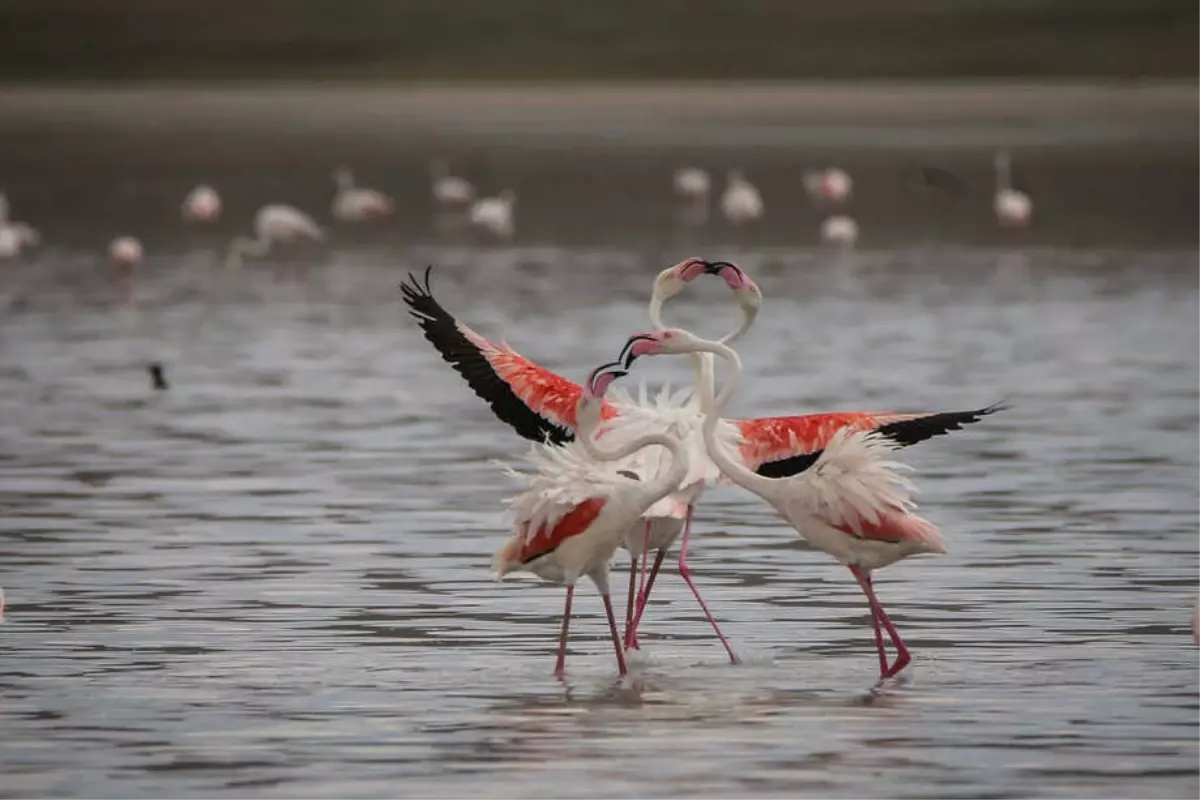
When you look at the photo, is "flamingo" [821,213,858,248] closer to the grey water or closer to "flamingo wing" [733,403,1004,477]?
the grey water

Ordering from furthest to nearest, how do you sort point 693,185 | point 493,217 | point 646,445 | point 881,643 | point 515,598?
1. point 693,185
2. point 493,217
3. point 515,598
4. point 646,445
5. point 881,643

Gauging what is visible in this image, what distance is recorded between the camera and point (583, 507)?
1129 centimetres

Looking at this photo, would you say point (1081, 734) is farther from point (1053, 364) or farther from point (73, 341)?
point (73, 341)

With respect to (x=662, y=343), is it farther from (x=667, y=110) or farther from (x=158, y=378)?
(x=667, y=110)

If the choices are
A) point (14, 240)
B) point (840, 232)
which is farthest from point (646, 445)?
point (840, 232)

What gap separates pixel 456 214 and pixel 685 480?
3904 centimetres

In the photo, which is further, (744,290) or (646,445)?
(744,290)

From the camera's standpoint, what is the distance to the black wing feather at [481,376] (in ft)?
40.9

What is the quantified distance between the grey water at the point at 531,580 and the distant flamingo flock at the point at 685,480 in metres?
0.38

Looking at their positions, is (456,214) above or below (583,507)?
above

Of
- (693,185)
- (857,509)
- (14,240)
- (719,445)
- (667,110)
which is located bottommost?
(857,509)

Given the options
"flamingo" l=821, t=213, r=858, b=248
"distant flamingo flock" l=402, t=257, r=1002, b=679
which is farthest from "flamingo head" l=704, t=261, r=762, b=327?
"flamingo" l=821, t=213, r=858, b=248

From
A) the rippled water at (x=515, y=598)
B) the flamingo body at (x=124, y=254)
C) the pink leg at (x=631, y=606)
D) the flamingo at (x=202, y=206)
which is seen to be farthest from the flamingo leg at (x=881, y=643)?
the flamingo at (x=202, y=206)

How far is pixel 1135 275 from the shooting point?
32.8 metres
